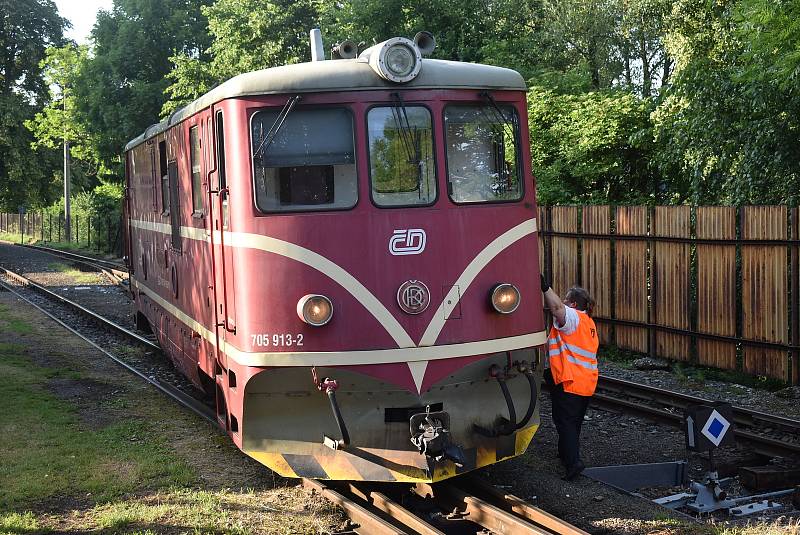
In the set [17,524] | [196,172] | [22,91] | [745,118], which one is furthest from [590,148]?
[22,91]

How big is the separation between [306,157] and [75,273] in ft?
78.3

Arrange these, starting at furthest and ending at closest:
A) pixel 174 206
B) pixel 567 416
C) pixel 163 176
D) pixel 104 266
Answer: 1. pixel 104 266
2. pixel 163 176
3. pixel 174 206
4. pixel 567 416

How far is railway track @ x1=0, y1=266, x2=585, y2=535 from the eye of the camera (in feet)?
21.1

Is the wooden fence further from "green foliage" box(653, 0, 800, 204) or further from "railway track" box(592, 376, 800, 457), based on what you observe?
"green foliage" box(653, 0, 800, 204)

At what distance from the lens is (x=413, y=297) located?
22.9ft

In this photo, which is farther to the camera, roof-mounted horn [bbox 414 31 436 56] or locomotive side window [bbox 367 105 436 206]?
roof-mounted horn [bbox 414 31 436 56]

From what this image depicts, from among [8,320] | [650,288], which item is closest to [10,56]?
→ [8,320]

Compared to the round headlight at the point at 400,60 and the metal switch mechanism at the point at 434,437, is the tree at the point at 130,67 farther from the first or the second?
the metal switch mechanism at the point at 434,437

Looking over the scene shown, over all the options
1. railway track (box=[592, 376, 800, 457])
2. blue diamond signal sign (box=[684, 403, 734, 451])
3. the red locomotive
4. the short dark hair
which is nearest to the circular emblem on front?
the red locomotive

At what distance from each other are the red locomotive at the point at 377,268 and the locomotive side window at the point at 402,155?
1 centimetres

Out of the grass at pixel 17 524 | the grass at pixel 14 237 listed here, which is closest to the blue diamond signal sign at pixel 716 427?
A: the grass at pixel 17 524

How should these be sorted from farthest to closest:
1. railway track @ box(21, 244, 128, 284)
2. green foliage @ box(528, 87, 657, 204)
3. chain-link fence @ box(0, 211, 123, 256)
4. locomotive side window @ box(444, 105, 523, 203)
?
1. chain-link fence @ box(0, 211, 123, 256)
2. railway track @ box(21, 244, 128, 284)
3. green foliage @ box(528, 87, 657, 204)
4. locomotive side window @ box(444, 105, 523, 203)

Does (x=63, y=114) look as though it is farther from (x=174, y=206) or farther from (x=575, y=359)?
(x=575, y=359)

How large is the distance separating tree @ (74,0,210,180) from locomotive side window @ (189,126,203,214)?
100 ft
